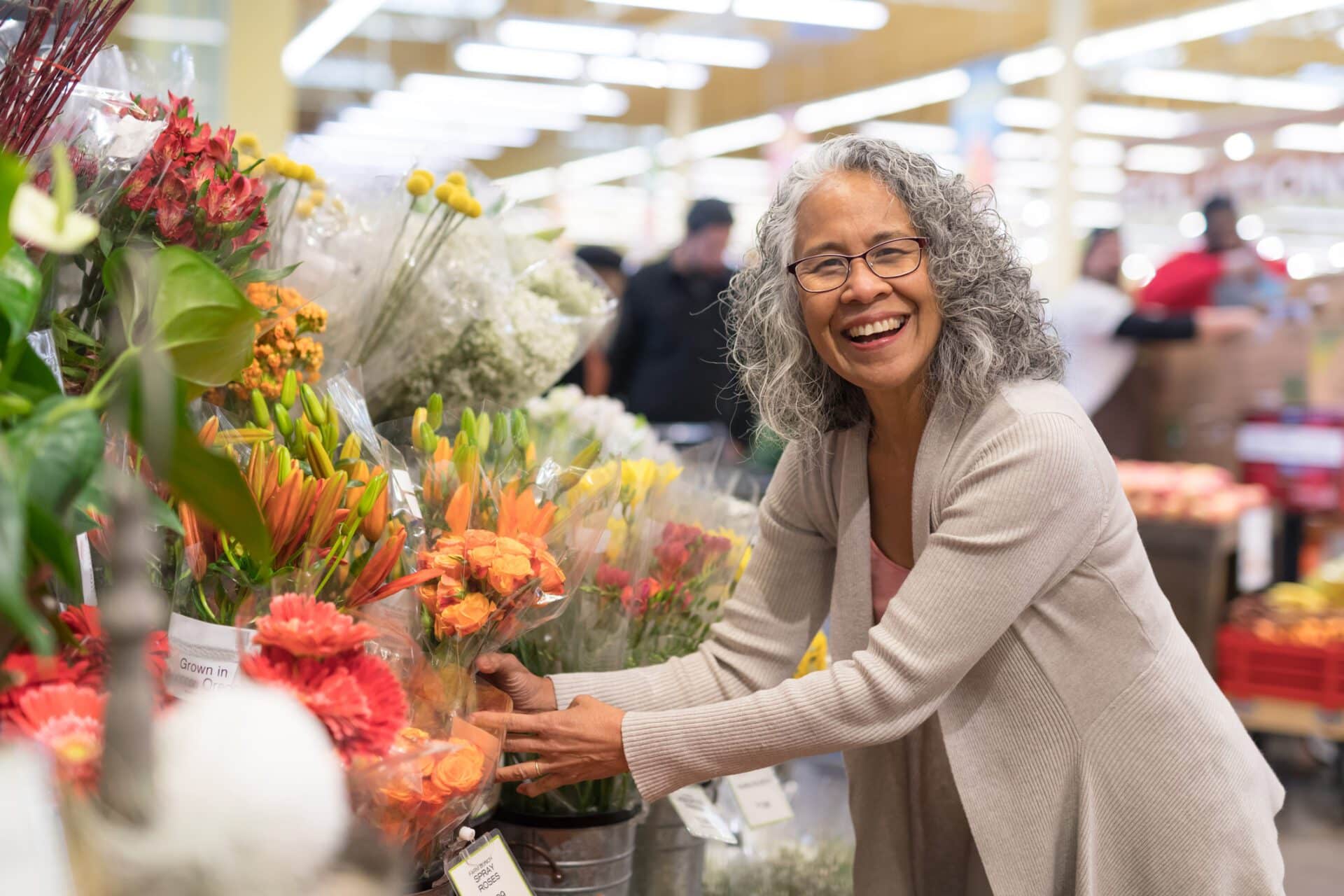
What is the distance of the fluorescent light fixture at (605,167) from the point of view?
11453 millimetres

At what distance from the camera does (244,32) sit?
4.56 m

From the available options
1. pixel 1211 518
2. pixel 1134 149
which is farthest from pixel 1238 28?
pixel 1211 518

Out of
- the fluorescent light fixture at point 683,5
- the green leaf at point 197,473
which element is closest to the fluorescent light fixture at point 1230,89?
the fluorescent light fixture at point 683,5

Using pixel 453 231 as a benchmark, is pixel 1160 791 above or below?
below

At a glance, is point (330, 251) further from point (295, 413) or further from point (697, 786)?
point (697, 786)

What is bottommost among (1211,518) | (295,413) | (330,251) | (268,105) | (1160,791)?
(1211,518)

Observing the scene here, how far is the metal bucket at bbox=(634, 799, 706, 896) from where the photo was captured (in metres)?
1.45

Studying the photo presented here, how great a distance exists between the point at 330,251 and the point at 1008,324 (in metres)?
0.81

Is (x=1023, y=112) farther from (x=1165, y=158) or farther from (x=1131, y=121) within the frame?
(x=1165, y=158)

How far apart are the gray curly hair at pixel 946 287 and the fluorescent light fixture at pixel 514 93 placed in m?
8.30

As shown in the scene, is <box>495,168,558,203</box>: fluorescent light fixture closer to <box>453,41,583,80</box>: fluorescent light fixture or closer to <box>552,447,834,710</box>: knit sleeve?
<box>453,41,583,80</box>: fluorescent light fixture

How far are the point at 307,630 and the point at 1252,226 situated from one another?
648 centimetres

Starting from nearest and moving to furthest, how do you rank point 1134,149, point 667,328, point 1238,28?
point 667,328
point 1238,28
point 1134,149

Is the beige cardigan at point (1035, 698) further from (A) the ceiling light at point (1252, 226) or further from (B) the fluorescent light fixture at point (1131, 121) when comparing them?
(B) the fluorescent light fixture at point (1131, 121)
